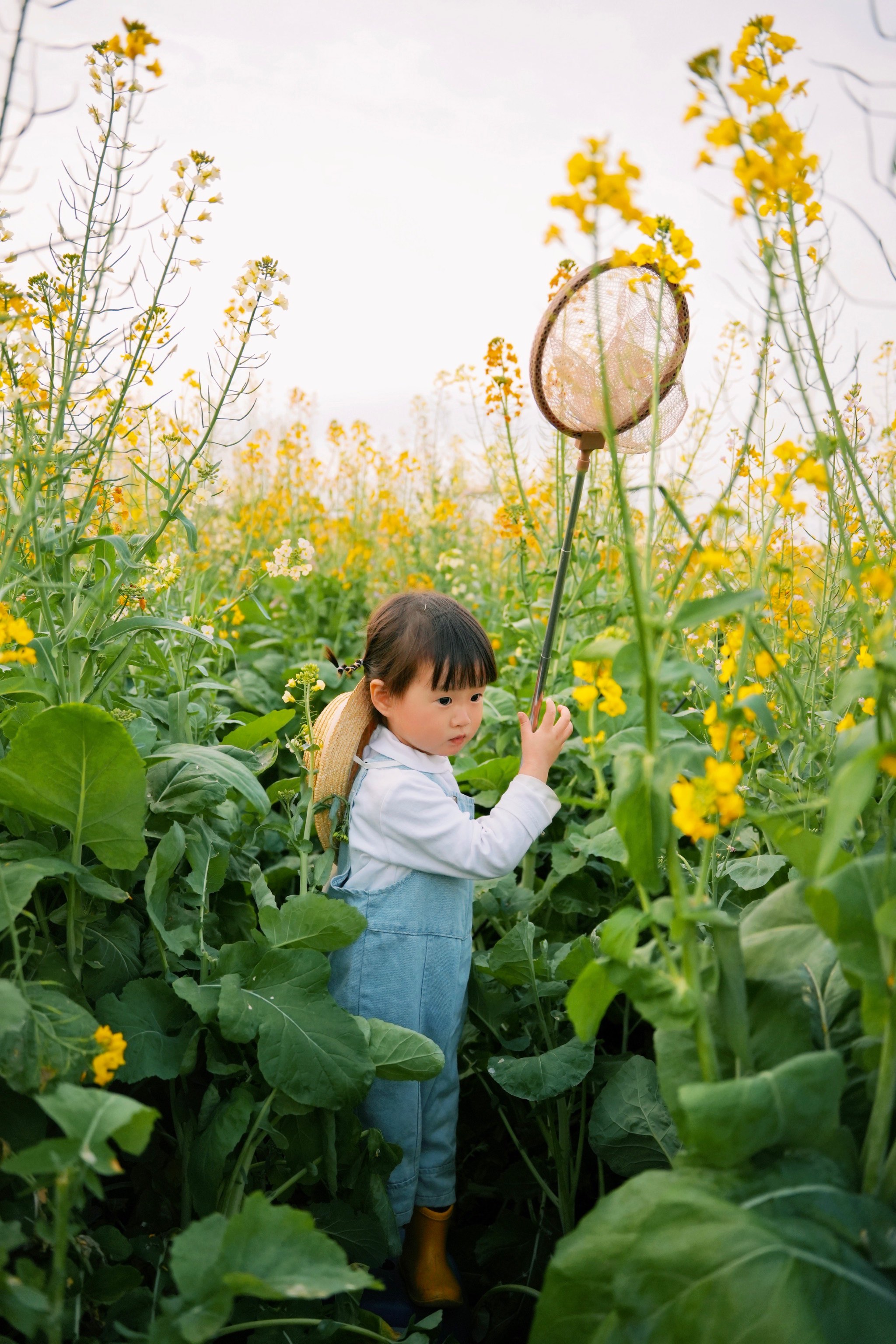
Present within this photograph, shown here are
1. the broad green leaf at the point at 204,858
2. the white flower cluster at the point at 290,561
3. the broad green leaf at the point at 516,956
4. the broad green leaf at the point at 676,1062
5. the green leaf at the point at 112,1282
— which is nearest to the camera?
the broad green leaf at the point at 676,1062

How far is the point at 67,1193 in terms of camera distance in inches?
40.1

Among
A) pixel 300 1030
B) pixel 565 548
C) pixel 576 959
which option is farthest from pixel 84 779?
pixel 565 548

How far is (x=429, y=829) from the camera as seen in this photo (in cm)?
183

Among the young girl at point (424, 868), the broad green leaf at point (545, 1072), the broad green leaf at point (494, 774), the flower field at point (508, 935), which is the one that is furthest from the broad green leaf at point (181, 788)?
the broad green leaf at point (494, 774)

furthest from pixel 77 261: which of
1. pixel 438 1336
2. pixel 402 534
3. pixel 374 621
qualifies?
pixel 402 534

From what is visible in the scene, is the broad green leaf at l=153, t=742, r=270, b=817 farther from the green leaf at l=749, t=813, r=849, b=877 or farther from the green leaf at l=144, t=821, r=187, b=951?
the green leaf at l=749, t=813, r=849, b=877

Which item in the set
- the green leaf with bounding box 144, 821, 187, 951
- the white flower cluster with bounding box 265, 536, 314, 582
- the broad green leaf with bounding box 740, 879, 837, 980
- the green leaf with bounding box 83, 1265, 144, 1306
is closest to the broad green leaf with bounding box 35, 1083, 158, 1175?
the green leaf with bounding box 83, 1265, 144, 1306

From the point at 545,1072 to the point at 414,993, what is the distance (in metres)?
0.28

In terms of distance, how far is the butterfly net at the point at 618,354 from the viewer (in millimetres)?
1775

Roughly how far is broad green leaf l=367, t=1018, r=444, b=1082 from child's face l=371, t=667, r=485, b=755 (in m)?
0.55

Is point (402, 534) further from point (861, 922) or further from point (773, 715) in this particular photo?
point (861, 922)

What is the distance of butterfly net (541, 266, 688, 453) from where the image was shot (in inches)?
69.9

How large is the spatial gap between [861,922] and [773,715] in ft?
3.66

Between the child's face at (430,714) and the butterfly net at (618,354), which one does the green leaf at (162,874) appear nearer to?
the child's face at (430,714)
